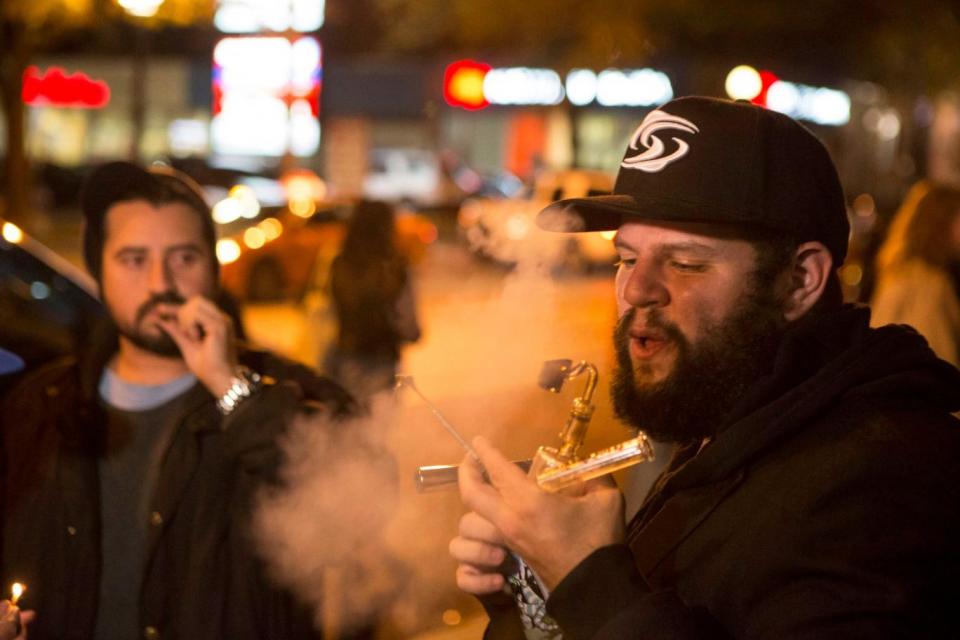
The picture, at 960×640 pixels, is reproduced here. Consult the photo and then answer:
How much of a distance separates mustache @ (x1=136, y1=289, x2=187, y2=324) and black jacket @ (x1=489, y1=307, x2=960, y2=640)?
A: 1.68 meters

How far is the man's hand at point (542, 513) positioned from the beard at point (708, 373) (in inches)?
8.0

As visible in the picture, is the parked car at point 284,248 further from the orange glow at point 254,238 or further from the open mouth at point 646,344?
the open mouth at point 646,344

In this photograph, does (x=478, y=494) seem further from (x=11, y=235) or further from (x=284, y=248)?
(x=284, y=248)

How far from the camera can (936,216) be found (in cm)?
706

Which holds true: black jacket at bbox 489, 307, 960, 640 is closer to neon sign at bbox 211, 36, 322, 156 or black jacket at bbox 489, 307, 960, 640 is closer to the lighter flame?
the lighter flame

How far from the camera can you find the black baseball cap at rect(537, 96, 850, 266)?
2.01 metres

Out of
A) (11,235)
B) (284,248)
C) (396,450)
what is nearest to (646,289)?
(396,450)

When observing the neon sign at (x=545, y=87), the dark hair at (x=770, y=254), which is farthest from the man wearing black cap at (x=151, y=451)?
the neon sign at (x=545, y=87)

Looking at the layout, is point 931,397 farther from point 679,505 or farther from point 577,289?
point 577,289

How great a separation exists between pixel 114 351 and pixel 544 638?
70.7 inches

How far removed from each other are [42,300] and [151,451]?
3125mm

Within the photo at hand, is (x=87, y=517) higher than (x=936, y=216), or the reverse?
(x=936, y=216)

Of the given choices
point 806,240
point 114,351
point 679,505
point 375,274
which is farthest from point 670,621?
point 375,274

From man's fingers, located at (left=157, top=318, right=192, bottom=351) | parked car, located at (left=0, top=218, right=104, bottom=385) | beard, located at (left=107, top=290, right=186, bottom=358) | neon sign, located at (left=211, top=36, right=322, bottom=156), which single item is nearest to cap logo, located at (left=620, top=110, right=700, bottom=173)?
man's fingers, located at (left=157, top=318, right=192, bottom=351)
